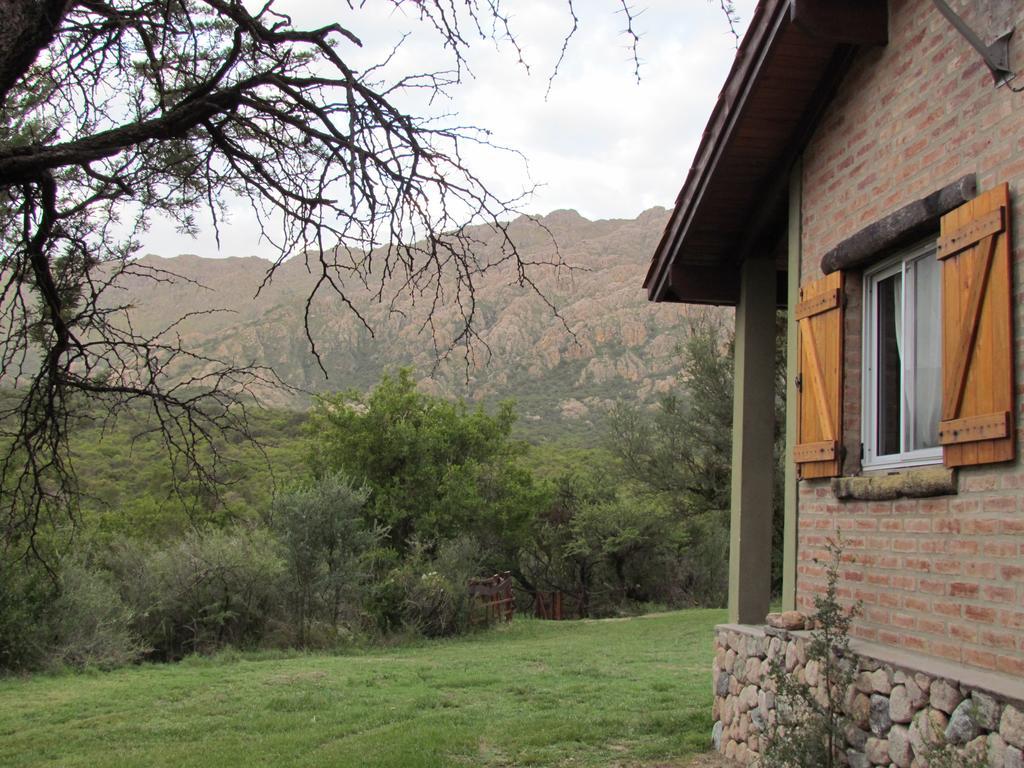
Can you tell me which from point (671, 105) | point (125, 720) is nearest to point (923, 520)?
point (671, 105)

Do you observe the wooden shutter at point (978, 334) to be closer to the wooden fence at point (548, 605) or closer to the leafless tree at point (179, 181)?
the leafless tree at point (179, 181)

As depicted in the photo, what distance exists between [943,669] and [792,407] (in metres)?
2.41

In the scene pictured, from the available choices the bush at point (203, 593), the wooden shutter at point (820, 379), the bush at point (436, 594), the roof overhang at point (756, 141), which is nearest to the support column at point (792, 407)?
the wooden shutter at point (820, 379)

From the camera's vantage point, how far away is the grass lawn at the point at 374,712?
288 inches

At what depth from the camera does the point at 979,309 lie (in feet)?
14.6

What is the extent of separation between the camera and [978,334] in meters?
4.46

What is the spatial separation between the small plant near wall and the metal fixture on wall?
2.64m

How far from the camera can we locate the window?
5105 mm

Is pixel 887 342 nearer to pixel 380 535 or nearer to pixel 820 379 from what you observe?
pixel 820 379

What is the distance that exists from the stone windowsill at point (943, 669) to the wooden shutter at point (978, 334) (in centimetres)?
96

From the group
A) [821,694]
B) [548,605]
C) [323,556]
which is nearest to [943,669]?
[821,694]

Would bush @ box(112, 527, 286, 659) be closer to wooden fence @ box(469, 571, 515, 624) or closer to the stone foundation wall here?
wooden fence @ box(469, 571, 515, 624)

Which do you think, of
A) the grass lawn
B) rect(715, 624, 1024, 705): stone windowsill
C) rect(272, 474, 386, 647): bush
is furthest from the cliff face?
rect(715, 624, 1024, 705): stone windowsill

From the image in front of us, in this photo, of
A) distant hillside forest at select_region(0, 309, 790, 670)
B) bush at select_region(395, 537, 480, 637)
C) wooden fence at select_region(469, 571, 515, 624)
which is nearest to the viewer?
distant hillside forest at select_region(0, 309, 790, 670)
